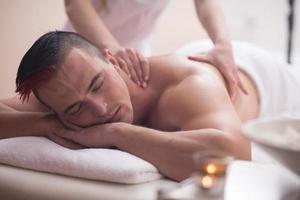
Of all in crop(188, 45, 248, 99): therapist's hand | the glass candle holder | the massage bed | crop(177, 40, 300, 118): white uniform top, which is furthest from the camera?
crop(177, 40, 300, 118): white uniform top

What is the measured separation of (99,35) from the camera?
1.12 m

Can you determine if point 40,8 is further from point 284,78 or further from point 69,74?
point 284,78

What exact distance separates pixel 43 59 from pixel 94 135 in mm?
191

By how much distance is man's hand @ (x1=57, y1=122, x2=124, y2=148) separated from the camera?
1.01m

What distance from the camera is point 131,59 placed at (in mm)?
1113

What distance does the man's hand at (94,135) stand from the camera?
1010mm

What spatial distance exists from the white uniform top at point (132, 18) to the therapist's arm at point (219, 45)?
0.40 feet

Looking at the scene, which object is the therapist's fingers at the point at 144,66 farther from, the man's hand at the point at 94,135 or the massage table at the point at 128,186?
the massage table at the point at 128,186

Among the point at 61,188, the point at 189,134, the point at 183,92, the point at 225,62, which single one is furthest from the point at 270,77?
the point at 61,188

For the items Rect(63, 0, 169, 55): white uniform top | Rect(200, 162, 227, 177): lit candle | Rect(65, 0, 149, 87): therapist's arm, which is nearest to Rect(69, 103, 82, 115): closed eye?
Rect(65, 0, 149, 87): therapist's arm

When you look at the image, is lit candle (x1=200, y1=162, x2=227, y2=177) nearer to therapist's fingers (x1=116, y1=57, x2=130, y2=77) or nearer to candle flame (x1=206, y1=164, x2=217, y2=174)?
candle flame (x1=206, y1=164, x2=217, y2=174)

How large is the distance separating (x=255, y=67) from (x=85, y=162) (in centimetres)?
71

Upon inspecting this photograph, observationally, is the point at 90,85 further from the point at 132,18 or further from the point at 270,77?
the point at 270,77

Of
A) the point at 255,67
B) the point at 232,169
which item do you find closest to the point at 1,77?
the point at 232,169
